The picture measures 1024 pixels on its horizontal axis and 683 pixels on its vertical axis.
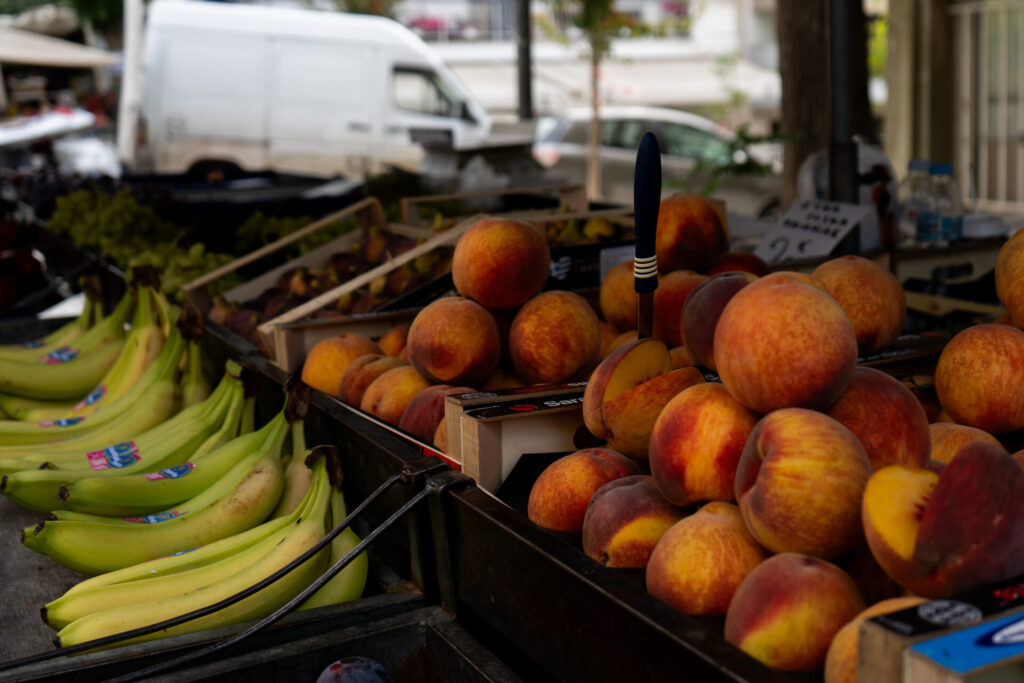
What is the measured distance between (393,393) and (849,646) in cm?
136

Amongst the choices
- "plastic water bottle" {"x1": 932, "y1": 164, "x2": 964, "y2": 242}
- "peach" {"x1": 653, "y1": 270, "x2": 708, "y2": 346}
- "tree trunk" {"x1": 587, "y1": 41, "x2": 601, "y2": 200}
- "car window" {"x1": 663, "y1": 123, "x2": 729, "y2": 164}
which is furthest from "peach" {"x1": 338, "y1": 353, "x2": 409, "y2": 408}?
"car window" {"x1": 663, "y1": 123, "x2": 729, "y2": 164}

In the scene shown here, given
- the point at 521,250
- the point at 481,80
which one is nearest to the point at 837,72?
the point at 521,250

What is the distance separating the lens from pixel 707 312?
64.9 inches

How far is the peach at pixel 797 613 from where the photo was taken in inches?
42.8

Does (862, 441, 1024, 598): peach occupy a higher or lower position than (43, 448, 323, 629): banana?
higher

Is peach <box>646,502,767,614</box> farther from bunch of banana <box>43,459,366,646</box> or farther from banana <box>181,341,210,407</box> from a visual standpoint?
banana <box>181,341,210,407</box>

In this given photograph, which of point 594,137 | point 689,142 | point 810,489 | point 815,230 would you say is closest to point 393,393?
point 810,489

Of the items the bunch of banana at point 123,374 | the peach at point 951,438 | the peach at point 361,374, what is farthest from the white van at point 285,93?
the peach at point 951,438

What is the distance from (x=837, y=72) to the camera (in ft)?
12.8

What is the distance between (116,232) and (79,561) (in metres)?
3.51

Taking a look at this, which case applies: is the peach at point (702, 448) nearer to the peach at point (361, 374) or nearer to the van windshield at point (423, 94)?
the peach at point (361, 374)

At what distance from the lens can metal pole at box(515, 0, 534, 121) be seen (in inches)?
463

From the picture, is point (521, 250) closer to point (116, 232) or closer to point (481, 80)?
point (116, 232)

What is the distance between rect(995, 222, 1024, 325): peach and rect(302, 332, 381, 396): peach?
1.53m
